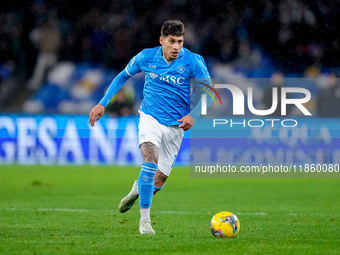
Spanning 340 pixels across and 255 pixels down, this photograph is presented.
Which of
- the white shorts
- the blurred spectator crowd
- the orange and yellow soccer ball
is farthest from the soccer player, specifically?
the blurred spectator crowd

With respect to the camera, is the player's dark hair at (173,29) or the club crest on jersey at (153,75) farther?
the club crest on jersey at (153,75)

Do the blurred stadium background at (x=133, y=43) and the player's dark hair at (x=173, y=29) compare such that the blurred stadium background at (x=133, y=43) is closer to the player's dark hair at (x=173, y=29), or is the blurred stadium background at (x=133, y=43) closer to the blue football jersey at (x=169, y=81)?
the blue football jersey at (x=169, y=81)

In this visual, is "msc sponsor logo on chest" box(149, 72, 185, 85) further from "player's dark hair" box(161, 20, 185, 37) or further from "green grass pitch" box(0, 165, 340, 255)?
"green grass pitch" box(0, 165, 340, 255)

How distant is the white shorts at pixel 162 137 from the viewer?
22.2ft

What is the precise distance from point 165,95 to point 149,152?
0.74 m

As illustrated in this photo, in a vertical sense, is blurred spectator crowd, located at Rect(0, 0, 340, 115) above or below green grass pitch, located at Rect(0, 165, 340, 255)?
above

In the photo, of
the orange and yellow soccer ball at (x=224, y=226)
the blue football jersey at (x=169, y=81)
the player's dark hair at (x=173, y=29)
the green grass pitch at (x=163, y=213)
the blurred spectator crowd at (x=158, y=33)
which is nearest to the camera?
the green grass pitch at (x=163, y=213)

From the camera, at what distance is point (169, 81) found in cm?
701

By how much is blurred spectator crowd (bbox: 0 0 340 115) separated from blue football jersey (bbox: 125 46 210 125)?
1360 centimetres

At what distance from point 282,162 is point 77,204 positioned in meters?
7.14

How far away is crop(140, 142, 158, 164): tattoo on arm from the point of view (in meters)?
6.59

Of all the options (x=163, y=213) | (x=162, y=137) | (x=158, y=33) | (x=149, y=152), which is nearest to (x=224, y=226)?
(x=149, y=152)

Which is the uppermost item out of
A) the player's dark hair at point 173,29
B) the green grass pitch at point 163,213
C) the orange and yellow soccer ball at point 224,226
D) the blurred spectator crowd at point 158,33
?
the blurred spectator crowd at point 158,33

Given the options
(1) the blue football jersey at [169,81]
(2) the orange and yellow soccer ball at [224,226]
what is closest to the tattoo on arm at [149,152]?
(1) the blue football jersey at [169,81]
